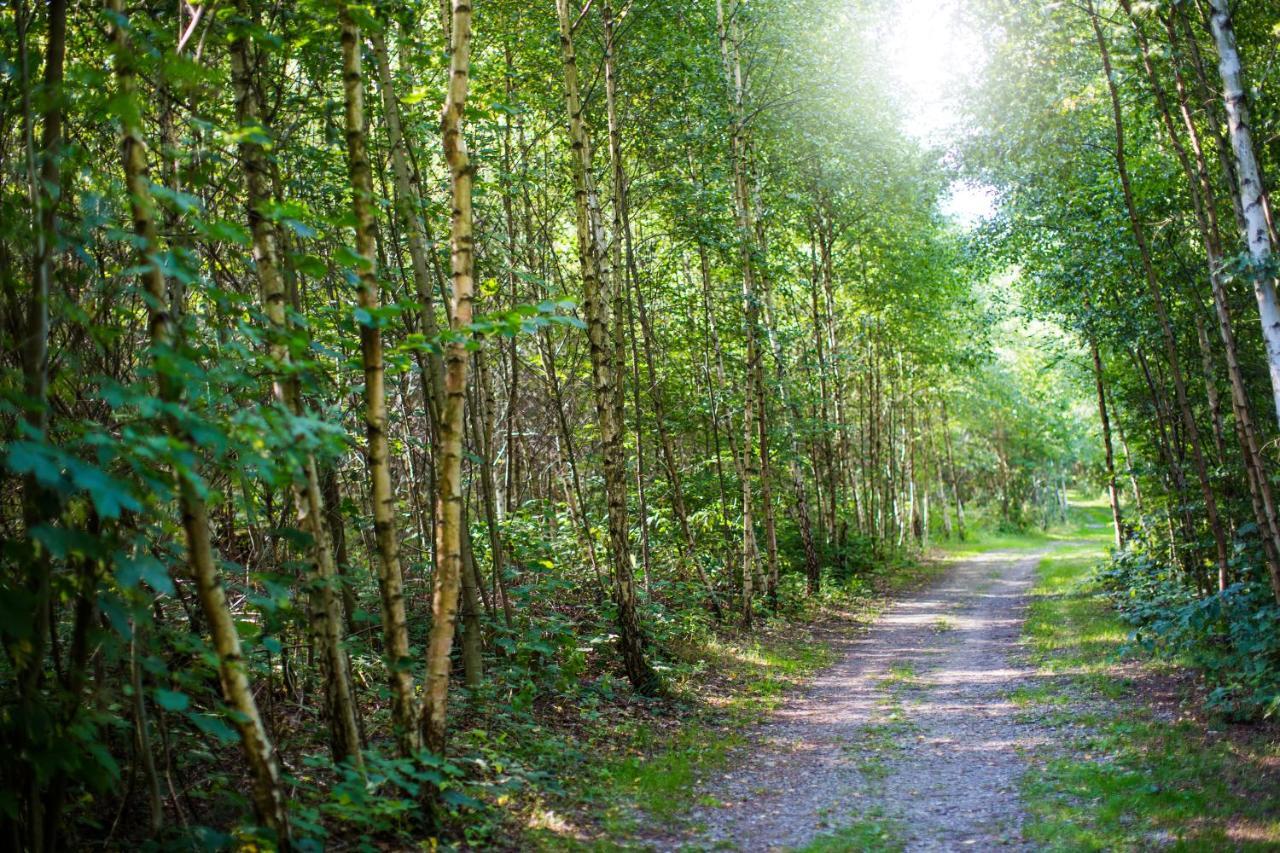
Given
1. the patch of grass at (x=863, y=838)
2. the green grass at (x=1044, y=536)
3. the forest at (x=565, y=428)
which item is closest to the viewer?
the forest at (x=565, y=428)

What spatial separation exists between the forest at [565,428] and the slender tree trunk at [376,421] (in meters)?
0.03

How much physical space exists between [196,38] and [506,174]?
5116mm

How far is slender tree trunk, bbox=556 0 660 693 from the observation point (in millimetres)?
8906

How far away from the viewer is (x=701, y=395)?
1669cm

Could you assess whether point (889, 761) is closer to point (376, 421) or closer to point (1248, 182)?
point (376, 421)

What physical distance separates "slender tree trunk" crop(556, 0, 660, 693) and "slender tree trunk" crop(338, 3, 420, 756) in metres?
4.09

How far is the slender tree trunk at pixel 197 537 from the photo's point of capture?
352 cm

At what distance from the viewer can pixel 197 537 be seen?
367 centimetres

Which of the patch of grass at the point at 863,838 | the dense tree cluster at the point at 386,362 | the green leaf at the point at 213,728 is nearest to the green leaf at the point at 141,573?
the dense tree cluster at the point at 386,362

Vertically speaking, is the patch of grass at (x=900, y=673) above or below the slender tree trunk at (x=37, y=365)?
below

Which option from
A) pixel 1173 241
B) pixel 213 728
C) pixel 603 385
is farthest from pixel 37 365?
pixel 1173 241

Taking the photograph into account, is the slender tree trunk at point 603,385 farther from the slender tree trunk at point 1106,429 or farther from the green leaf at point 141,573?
the slender tree trunk at point 1106,429

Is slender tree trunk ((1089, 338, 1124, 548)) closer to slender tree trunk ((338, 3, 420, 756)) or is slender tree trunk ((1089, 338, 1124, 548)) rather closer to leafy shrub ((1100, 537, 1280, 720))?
leafy shrub ((1100, 537, 1280, 720))

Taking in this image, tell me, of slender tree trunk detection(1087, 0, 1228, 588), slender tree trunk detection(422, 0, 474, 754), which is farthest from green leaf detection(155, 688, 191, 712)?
slender tree trunk detection(1087, 0, 1228, 588)
